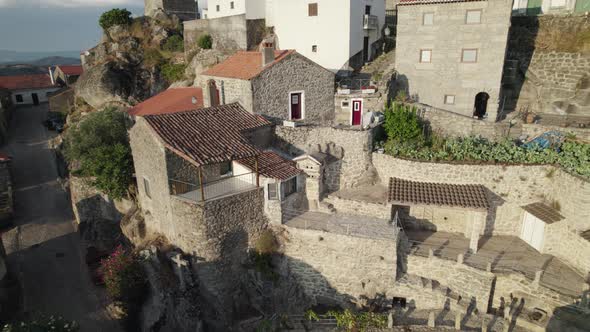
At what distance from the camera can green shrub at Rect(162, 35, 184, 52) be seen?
1565 inches

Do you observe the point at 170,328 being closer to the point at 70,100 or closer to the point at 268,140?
the point at 268,140

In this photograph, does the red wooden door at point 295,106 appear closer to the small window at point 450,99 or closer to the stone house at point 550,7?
the small window at point 450,99

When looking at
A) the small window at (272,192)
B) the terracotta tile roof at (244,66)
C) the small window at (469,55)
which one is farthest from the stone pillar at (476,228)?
the terracotta tile roof at (244,66)

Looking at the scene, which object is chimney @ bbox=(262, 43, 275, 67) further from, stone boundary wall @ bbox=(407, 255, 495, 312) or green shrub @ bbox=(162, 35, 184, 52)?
green shrub @ bbox=(162, 35, 184, 52)

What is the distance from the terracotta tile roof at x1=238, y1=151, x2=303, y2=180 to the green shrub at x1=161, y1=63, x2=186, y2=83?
68.8ft

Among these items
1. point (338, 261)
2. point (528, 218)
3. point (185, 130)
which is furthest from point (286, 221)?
point (528, 218)

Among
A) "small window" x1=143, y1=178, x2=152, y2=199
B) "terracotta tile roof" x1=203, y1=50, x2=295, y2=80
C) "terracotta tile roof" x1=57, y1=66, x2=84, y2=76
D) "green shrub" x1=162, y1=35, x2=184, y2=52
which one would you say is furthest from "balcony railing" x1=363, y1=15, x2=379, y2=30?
"terracotta tile roof" x1=57, y1=66, x2=84, y2=76

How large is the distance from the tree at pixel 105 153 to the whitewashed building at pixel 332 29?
15.2 meters

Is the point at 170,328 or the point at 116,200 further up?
the point at 116,200

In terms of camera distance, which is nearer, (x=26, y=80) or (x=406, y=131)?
(x=406, y=131)

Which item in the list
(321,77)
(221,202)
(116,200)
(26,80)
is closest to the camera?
(221,202)

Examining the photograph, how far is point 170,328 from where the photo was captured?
58.9 feet

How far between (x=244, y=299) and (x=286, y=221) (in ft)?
14.9

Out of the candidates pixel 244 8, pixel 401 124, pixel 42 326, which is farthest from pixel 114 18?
pixel 42 326
